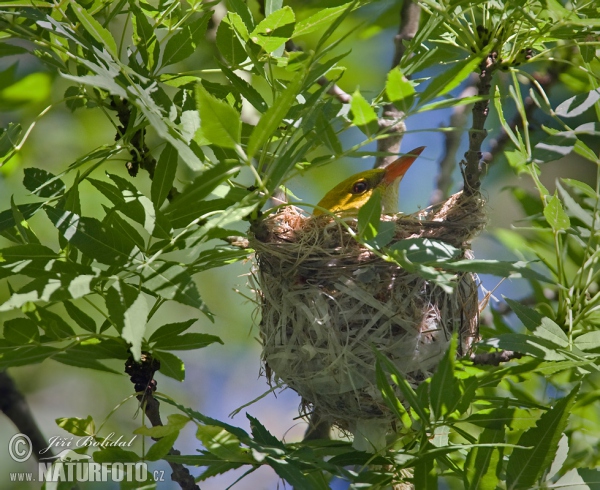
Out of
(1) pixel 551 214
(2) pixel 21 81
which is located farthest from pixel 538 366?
(2) pixel 21 81

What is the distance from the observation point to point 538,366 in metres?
2.03

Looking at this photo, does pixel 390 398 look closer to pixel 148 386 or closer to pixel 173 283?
pixel 173 283

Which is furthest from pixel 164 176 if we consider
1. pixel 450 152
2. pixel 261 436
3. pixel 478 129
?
pixel 450 152

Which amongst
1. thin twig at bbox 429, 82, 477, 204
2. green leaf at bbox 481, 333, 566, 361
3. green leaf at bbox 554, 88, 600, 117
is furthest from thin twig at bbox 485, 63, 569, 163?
green leaf at bbox 481, 333, 566, 361

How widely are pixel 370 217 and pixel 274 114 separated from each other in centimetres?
41

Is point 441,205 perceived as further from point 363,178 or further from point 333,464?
point 333,464

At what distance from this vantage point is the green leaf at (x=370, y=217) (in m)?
1.75

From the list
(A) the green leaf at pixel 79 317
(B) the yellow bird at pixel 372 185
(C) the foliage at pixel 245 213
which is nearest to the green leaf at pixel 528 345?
(C) the foliage at pixel 245 213

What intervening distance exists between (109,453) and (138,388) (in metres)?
Answer: 0.34

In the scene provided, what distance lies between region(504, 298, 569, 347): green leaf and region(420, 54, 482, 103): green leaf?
75 cm

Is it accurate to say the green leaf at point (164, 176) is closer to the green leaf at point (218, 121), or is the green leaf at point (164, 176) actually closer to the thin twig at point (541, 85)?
the green leaf at point (218, 121)

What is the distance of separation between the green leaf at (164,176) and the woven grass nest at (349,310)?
537 mm

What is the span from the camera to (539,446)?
1.87 meters

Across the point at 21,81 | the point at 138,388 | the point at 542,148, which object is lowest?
the point at 138,388
